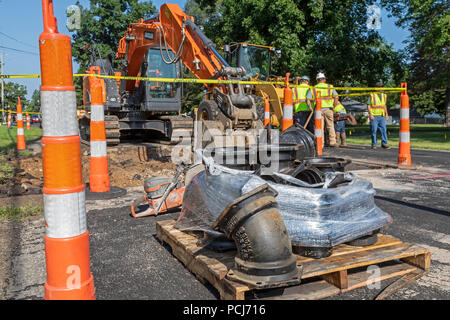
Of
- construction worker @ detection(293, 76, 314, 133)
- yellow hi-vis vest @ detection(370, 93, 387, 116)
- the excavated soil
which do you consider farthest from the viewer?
yellow hi-vis vest @ detection(370, 93, 387, 116)

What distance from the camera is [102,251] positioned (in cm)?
356

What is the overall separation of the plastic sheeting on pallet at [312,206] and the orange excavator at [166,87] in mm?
4685

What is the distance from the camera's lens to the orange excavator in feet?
25.8

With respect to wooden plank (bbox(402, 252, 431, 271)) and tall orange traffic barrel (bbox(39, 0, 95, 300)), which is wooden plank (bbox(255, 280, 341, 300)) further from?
tall orange traffic barrel (bbox(39, 0, 95, 300))

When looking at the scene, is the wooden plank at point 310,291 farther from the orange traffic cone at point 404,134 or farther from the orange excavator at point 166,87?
the orange traffic cone at point 404,134

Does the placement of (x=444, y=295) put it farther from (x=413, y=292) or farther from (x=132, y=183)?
(x=132, y=183)

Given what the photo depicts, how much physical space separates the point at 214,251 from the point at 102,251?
3.83ft

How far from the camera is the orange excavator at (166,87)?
7867mm

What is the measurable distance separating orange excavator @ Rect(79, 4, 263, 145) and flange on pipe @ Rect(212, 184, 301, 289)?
534 centimetres

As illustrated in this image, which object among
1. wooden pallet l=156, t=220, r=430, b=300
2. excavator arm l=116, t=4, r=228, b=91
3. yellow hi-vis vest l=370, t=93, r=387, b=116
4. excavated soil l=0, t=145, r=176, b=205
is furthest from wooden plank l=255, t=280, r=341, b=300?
yellow hi-vis vest l=370, t=93, r=387, b=116

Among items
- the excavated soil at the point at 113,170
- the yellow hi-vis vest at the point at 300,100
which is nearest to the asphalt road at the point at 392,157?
the yellow hi-vis vest at the point at 300,100

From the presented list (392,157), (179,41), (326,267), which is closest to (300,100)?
(392,157)

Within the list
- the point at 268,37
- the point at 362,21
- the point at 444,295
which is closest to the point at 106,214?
the point at 444,295

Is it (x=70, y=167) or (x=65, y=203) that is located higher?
(x=70, y=167)
